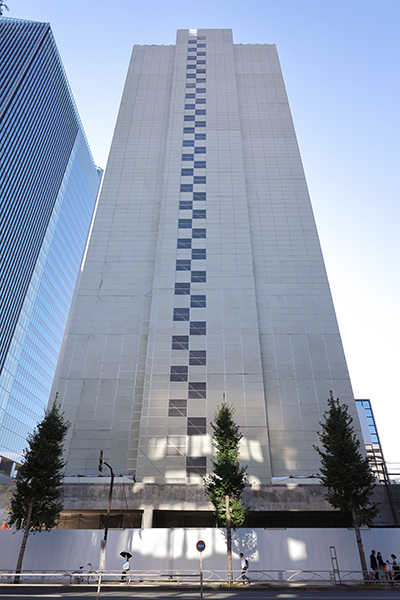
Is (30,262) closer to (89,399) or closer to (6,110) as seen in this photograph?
(6,110)

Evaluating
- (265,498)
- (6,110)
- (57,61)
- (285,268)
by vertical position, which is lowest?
(265,498)

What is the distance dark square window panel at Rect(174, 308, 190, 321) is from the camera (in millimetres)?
53375

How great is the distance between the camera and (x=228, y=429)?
33656 millimetres

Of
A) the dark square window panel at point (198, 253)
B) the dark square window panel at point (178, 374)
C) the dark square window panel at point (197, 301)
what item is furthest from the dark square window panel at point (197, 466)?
the dark square window panel at point (198, 253)

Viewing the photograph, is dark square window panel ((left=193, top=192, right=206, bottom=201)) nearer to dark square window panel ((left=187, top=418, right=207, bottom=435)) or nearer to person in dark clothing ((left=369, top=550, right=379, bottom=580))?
dark square window panel ((left=187, top=418, right=207, bottom=435))

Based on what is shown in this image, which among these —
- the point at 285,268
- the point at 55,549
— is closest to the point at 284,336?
the point at 285,268

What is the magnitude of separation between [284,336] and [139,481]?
993 inches

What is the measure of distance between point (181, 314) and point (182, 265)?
27.1 feet

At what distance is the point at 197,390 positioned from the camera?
156ft

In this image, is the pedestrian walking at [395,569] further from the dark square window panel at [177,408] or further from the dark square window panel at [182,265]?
the dark square window panel at [182,265]

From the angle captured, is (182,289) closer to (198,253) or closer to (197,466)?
(198,253)

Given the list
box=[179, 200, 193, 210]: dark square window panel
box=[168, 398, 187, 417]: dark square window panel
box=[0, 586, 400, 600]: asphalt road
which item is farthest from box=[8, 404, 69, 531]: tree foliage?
box=[179, 200, 193, 210]: dark square window panel

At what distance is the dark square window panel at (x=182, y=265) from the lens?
5797 cm

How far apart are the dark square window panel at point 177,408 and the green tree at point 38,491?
1553 centimetres
